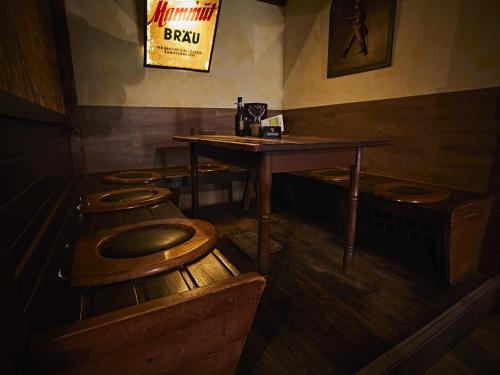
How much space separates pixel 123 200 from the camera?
173 centimetres

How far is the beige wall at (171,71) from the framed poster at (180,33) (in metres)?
0.11

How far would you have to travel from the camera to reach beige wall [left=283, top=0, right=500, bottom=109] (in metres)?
1.95

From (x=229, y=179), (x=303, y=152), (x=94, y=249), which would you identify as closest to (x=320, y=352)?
(x=303, y=152)

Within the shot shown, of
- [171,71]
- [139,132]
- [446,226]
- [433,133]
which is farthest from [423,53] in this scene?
[139,132]

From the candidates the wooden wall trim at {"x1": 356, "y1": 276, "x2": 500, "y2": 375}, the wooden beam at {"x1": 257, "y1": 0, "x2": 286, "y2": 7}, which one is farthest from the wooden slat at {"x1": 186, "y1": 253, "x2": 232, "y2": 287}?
the wooden beam at {"x1": 257, "y1": 0, "x2": 286, "y2": 7}

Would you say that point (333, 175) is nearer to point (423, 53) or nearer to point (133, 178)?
point (423, 53)

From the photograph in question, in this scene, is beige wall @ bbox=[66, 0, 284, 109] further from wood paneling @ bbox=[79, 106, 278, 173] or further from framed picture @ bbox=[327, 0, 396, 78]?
framed picture @ bbox=[327, 0, 396, 78]

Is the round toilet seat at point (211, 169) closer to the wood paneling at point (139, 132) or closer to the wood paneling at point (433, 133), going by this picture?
the wood paneling at point (139, 132)

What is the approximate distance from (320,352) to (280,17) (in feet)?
13.6

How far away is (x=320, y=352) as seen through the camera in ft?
4.11

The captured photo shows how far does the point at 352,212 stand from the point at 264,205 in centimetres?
71

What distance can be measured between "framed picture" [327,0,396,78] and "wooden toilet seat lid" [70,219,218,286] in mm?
2556

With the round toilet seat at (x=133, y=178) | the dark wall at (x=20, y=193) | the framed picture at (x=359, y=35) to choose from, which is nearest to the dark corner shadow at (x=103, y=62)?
the round toilet seat at (x=133, y=178)

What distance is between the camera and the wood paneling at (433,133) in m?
1.98
